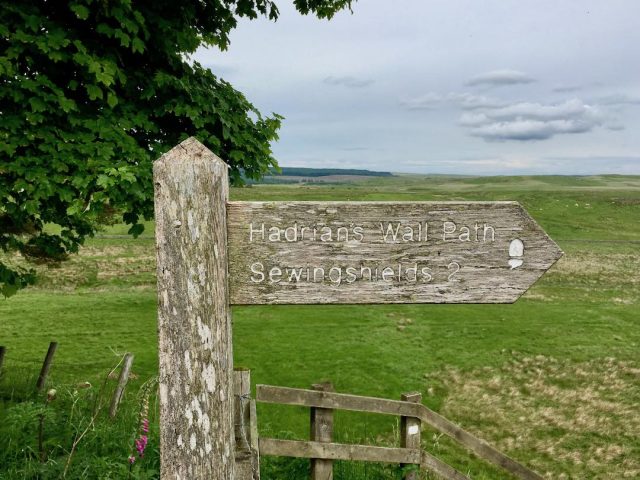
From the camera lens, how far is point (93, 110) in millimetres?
6703

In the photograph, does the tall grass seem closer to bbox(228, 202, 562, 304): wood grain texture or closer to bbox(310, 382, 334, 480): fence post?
bbox(310, 382, 334, 480): fence post

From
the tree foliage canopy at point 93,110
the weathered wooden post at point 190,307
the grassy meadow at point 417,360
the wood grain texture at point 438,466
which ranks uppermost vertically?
the tree foliage canopy at point 93,110

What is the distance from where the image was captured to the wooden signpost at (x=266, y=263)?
283 cm

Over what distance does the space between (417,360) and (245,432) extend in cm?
1151

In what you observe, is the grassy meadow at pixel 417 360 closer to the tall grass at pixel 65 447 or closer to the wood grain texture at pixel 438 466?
the tall grass at pixel 65 447

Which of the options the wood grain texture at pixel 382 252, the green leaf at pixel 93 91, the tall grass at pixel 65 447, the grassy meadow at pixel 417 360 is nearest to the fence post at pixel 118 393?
the grassy meadow at pixel 417 360

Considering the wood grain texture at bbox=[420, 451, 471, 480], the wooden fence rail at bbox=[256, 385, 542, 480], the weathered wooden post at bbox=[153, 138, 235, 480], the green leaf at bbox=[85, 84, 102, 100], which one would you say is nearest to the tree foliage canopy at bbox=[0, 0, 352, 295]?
the green leaf at bbox=[85, 84, 102, 100]

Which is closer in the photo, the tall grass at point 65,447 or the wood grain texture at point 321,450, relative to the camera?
the tall grass at point 65,447

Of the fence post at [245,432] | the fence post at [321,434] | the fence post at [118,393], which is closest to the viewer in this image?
the fence post at [245,432]

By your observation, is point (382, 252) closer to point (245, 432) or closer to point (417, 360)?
point (245, 432)

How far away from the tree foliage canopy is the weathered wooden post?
3085mm

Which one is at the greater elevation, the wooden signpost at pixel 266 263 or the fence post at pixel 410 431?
the wooden signpost at pixel 266 263

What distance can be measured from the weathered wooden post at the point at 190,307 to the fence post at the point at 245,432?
0.42 meters

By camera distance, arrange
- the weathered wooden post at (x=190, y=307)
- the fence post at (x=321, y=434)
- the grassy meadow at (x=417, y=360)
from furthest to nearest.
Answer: the grassy meadow at (x=417, y=360) → the fence post at (x=321, y=434) → the weathered wooden post at (x=190, y=307)
